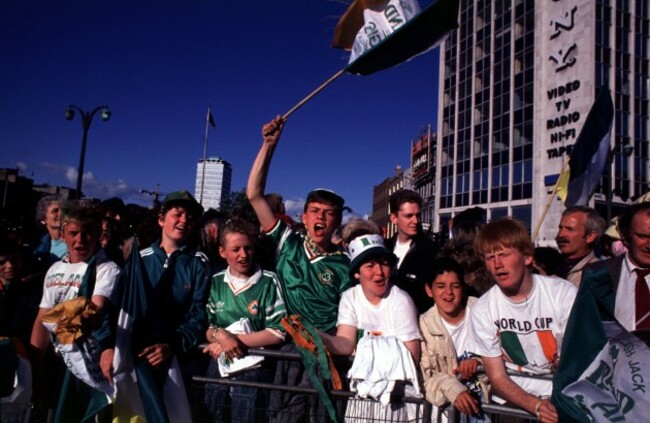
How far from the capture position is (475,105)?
50562 mm

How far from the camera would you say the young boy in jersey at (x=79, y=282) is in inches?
119

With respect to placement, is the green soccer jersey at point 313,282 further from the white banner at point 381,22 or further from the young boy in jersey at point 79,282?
the white banner at point 381,22

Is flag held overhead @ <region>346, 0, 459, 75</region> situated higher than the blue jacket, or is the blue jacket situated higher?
flag held overhead @ <region>346, 0, 459, 75</region>

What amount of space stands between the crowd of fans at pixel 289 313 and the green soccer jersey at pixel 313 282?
0.01 m

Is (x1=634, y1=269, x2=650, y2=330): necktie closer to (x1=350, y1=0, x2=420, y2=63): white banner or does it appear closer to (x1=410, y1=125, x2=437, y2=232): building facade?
(x1=350, y1=0, x2=420, y2=63): white banner

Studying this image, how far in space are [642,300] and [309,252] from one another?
2303 mm

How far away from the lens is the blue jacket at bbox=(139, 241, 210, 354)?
10.5 feet

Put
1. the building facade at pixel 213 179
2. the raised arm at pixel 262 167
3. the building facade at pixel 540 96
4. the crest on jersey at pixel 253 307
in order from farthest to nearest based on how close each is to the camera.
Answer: the building facade at pixel 213 179, the building facade at pixel 540 96, the raised arm at pixel 262 167, the crest on jersey at pixel 253 307

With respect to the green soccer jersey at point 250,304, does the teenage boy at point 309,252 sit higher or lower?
higher

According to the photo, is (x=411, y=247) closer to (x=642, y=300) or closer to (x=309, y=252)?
(x=309, y=252)

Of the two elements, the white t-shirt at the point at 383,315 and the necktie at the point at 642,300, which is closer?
the necktie at the point at 642,300

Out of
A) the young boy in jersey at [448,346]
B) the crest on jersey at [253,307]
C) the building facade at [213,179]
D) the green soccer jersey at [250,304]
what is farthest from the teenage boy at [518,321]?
the building facade at [213,179]

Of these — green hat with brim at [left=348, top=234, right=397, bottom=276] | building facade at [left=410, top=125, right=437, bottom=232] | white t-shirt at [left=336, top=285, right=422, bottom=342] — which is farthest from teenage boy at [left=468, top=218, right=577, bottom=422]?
building facade at [left=410, top=125, right=437, bottom=232]

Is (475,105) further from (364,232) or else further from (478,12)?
(364,232)
